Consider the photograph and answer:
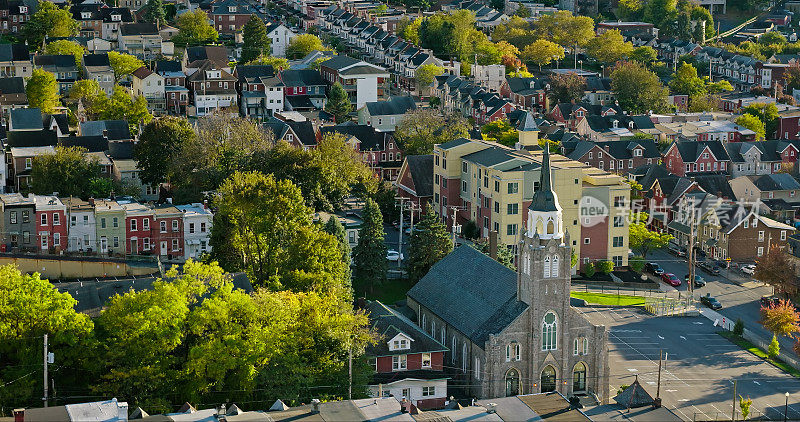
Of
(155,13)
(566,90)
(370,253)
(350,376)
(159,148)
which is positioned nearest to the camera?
(350,376)

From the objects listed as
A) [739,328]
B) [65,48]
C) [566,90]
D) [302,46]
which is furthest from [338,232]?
[302,46]

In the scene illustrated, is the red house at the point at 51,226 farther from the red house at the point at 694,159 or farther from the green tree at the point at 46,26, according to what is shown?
the green tree at the point at 46,26

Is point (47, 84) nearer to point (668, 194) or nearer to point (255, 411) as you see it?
point (668, 194)

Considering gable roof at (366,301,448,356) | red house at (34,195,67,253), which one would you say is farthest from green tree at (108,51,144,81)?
gable roof at (366,301,448,356)

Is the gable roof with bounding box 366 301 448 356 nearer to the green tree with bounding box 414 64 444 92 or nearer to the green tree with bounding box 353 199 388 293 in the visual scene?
the green tree with bounding box 353 199 388 293

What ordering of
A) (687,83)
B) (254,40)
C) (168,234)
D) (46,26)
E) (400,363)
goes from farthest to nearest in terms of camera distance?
1. (46,26)
2. (254,40)
3. (687,83)
4. (168,234)
5. (400,363)

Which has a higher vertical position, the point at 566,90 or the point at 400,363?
the point at 566,90

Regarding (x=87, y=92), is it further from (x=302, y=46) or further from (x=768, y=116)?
(x=768, y=116)
